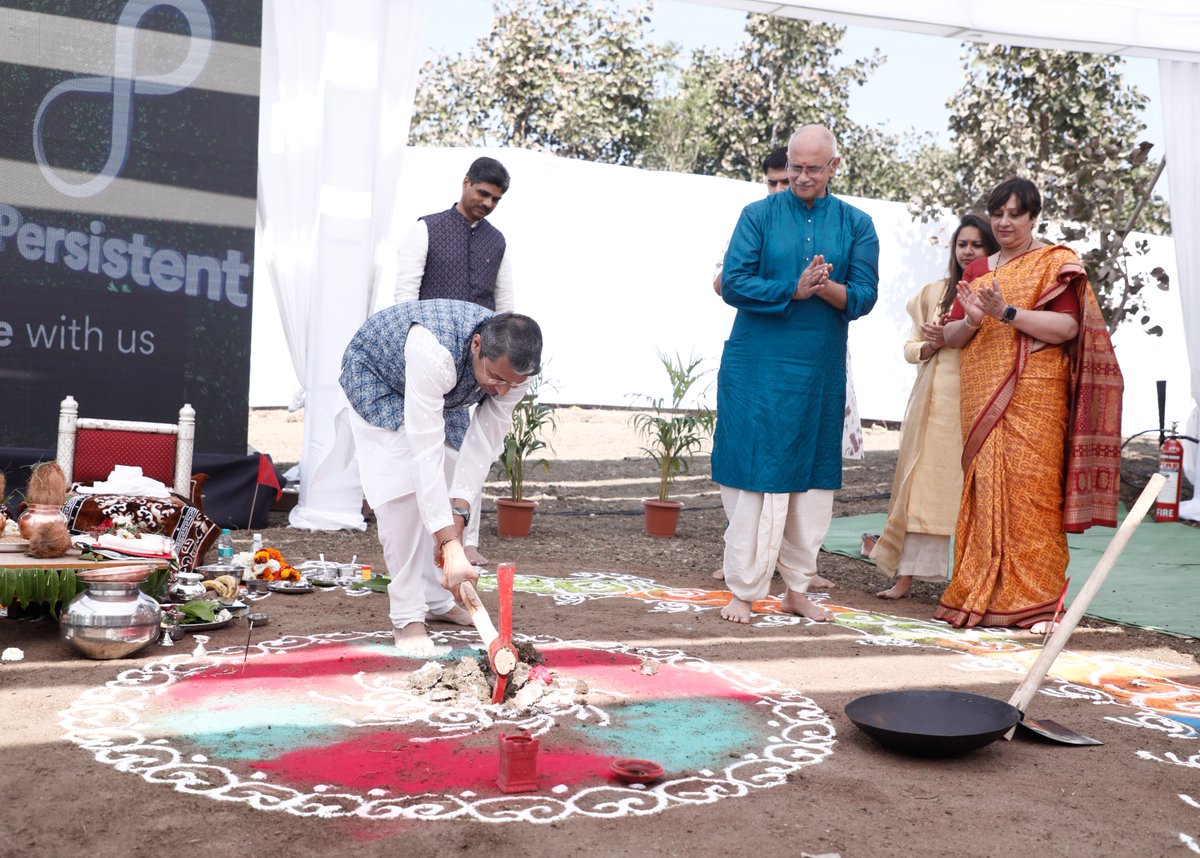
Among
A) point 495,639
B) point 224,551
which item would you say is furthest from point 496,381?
point 224,551

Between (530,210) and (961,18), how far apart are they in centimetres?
638

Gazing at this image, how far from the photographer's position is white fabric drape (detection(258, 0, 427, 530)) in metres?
5.81

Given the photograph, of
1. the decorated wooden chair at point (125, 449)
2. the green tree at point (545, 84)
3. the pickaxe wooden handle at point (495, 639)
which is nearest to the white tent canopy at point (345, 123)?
the decorated wooden chair at point (125, 449)

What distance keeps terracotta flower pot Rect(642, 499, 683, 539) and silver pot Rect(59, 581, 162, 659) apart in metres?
3.40

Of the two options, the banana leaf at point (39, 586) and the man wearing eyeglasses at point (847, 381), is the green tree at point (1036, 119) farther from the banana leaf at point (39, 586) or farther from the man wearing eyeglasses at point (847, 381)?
the banana leaf at point (39, 586)

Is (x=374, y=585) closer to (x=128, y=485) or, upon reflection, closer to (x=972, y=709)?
(x=128, y=485)

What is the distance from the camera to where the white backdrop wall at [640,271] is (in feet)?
39.2

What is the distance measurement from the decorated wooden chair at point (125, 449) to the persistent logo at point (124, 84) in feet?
4.95

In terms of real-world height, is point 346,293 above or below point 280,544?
above

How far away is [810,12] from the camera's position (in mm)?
5930

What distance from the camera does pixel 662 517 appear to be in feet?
21.2

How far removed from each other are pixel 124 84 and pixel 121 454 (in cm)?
216

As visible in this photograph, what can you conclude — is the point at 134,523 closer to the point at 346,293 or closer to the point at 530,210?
the point at 346,293

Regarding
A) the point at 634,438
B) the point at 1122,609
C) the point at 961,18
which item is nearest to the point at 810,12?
the point at 961,18
